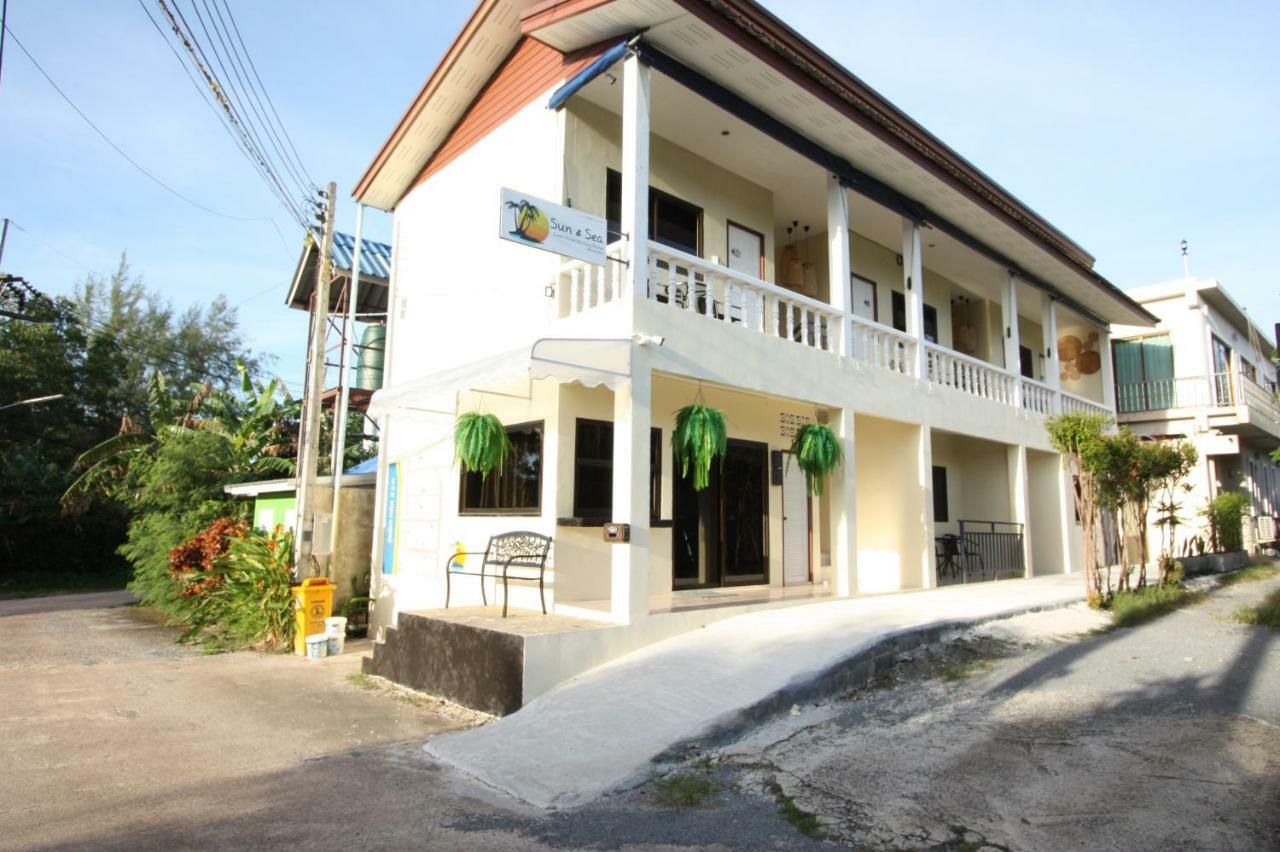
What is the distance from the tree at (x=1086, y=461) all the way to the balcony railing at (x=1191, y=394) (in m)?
11.7

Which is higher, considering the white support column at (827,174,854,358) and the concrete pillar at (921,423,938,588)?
the white support column at (827,174,854,358)

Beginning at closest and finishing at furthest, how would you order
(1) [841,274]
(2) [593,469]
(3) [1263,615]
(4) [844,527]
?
1. (2) [593,469]
2. (3) [1263,615]
3. (4) [844,527]
4. (1) [841,274]

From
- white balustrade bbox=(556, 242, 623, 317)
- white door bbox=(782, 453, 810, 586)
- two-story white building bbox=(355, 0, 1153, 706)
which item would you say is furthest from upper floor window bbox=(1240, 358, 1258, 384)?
white balustrade bbox=(556, 242, 623, 317)

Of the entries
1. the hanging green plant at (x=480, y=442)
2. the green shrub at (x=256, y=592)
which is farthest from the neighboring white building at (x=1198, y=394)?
the green shrub at (x=256, y=592)

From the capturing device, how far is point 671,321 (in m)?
8.56

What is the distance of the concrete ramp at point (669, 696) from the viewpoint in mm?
5430

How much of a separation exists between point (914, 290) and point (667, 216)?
4.44 m

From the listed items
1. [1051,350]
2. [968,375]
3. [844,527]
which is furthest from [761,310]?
[1051,350]

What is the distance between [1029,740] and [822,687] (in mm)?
1676

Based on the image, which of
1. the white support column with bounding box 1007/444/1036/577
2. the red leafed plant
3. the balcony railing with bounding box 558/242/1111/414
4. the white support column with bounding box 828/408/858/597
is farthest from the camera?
the white support column with bounding box 1007/444/1036/577

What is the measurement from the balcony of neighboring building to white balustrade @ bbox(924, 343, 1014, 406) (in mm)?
31

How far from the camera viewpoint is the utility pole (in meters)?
11.6

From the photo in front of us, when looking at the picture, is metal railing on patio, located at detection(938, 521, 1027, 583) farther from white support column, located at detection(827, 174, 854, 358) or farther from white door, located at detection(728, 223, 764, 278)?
white door, located at detection(728, 223, 764, 278)

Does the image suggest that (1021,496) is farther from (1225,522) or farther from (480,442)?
(480,442)
